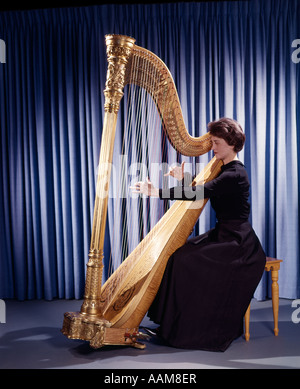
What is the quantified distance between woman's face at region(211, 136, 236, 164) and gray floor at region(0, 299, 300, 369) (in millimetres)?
1150

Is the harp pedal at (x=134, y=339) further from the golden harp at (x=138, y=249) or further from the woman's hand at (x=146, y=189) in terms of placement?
the woman's hand at (x=146, y=189)

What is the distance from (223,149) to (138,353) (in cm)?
132

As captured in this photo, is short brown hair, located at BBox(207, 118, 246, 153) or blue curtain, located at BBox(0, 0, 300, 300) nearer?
short brown hair, located at BBox(207, 118, 246, 153)

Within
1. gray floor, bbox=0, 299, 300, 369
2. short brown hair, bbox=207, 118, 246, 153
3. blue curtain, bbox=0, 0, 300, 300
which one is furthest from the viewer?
blue curtain, bbox=0, 0, 300, 300

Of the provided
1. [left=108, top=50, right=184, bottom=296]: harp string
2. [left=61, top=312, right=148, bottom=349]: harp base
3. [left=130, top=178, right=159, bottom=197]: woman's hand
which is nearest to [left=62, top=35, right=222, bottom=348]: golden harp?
[left=61, top=312, right=148, bottom=349]: harp base

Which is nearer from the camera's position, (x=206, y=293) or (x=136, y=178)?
(x=206, y=293)

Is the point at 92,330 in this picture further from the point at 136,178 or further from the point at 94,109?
the point at 94,109

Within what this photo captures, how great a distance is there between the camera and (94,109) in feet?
12.1

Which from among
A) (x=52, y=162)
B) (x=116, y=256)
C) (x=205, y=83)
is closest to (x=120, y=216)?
(x=116, y=256)

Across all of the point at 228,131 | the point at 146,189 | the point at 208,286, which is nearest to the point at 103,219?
the point at 146,189

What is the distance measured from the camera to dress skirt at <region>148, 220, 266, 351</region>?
8.23ft

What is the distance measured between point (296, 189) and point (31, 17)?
2.66 m

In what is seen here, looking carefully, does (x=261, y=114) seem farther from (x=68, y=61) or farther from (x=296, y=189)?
(x=68, y=61)

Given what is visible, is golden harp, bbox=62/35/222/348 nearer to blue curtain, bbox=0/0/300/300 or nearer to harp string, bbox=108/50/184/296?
harp string, bbox=108/50/184/296
